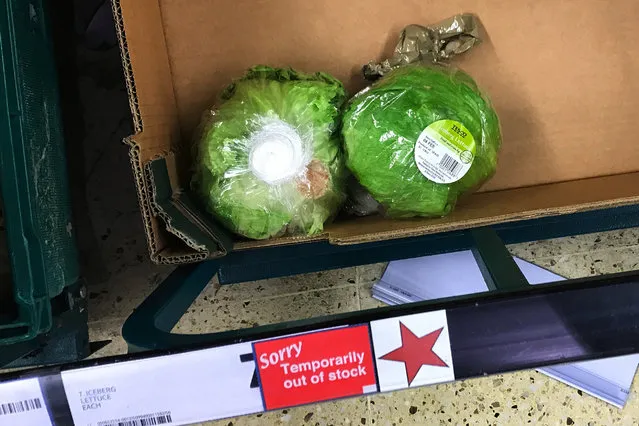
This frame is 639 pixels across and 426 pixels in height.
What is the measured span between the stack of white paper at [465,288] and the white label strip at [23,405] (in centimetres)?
82

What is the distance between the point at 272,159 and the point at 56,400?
478 millimetres

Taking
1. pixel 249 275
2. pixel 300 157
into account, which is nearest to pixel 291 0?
pixel 300 157

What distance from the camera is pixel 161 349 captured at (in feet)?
2.27

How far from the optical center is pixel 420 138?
990 millimetres

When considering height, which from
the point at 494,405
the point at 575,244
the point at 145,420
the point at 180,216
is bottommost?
the point at 494,405

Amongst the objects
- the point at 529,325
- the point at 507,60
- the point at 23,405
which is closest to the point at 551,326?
the point at 529,325

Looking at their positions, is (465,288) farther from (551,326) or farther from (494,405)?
(551,326)

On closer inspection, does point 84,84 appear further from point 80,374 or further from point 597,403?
point 597,403

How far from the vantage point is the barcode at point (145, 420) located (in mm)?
707

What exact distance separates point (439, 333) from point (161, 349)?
0.32 meters

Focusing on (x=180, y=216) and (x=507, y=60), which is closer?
(x=180, y=216)

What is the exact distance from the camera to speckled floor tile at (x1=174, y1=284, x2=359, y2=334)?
1.38 meters

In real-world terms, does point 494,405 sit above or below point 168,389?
below

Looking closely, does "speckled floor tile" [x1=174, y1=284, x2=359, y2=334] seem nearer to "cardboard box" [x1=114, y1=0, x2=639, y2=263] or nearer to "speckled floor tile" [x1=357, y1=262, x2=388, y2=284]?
"speckled floor tile" [x1=357, y1=262, x2=388, y2=284]
